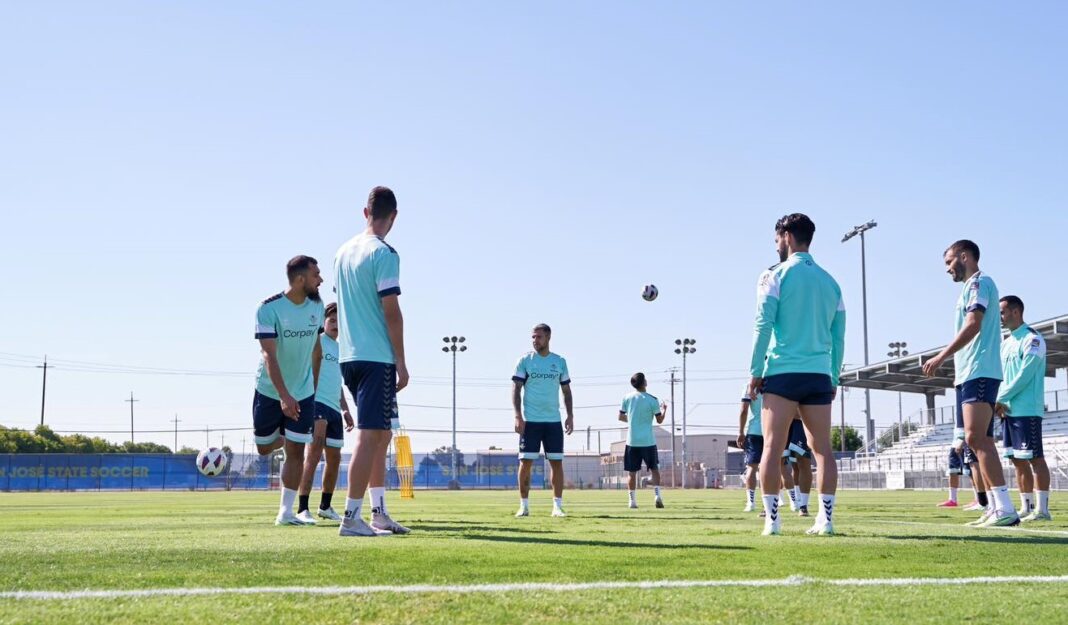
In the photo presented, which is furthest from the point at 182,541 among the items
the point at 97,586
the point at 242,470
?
the point at 242,470

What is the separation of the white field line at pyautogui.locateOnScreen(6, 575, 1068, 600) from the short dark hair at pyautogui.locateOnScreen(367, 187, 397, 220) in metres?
3.72

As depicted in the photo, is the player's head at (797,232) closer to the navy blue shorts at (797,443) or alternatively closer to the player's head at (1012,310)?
the player's head at (1012,310)

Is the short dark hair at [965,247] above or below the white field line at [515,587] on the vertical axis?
above

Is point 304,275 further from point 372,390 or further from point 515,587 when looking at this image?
point 515,587

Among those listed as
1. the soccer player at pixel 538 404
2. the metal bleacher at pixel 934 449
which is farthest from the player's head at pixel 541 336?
the metal bleacher at pixel 934 449

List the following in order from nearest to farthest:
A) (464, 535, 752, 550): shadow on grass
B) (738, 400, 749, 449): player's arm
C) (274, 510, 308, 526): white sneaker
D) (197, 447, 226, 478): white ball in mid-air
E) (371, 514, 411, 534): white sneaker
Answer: (464, 535, 752, 550): shadow on grass
(371, 514, 411, 534): white sneaker
(274, 510, 308, 526): white sneaker
(738, 400, 749, 449): player's arm
(197, 447, 226, 478): white ball in mid-air

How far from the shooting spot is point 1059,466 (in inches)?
1501

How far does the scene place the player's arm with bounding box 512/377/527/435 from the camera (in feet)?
41.9

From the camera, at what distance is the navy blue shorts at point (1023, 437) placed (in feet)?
34.6

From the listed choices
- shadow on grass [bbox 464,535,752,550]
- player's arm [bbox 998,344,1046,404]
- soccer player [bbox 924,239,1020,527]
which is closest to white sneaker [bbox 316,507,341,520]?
shadow on grass [bbox 464,535,752,550]

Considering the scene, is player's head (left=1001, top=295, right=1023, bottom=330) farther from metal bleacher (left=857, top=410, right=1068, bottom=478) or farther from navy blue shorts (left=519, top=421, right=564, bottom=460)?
metal bleacher (left=857, top=410, right=1068, bottom=478)

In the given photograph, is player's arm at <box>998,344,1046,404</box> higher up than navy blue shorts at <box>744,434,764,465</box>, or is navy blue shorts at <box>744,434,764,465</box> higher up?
player's arm at <box>998,344,1046,404</box>

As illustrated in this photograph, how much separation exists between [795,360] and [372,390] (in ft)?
9.28

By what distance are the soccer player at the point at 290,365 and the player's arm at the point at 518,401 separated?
359 cm
